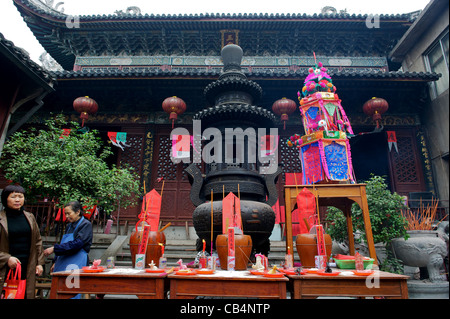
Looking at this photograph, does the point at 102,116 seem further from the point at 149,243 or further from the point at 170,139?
the point at 149,243

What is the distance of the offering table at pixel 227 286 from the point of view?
199 cm

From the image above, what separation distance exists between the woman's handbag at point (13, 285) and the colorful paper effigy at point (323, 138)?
3.63m

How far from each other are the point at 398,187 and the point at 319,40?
5.74 meters

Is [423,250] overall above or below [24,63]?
below

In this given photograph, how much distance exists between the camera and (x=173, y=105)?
7301mm

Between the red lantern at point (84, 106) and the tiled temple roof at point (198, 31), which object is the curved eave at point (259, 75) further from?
the tiled temple roof at point (198, 31)

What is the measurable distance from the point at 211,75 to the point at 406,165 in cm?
628

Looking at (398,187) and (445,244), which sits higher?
(398,187)

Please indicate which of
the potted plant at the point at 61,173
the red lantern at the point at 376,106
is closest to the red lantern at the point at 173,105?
the potted plant at the point at 61,173

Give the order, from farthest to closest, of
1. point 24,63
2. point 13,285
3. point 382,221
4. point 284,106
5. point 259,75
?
point 284,106 < point 259,75 < point 382,221 < point 24,63 < point 13,285

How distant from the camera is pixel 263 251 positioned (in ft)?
11.5

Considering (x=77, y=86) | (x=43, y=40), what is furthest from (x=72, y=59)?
(x=77, y=86)

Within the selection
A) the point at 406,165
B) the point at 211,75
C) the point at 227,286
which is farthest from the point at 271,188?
the point at 406,165

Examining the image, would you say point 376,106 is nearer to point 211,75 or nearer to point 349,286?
point 211,75
